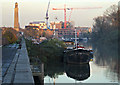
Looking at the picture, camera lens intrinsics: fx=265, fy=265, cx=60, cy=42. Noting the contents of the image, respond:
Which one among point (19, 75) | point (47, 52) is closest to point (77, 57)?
point (47, 52)

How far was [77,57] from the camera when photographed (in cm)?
4419

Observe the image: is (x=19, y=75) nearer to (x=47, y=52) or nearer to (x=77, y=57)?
(x=47, y=52)

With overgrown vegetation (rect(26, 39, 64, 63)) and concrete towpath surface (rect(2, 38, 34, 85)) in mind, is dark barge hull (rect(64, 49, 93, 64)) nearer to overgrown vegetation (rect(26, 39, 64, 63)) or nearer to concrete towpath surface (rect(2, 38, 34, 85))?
overgrown vegetation (rect(26, 39, 64, 63))

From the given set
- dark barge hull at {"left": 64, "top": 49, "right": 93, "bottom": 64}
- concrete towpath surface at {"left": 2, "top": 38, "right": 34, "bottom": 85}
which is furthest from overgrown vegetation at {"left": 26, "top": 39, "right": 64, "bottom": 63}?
concrete towpath surface at {"left": 2, "top": 38, "right": 34, "bottom": 85}

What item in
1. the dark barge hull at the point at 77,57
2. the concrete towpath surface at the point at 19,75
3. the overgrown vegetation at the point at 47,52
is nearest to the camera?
the concrete towpath surface at the point at 19,75

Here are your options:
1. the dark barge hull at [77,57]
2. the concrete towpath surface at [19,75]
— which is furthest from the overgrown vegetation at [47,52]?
the concrete towpath surface at [19,75]

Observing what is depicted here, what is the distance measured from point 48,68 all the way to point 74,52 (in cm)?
922

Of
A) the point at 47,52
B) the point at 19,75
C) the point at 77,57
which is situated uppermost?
the point at 19,75

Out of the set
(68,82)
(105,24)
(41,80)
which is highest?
(105,24)

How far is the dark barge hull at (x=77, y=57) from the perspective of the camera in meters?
44.0

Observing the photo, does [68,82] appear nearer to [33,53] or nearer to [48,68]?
[48,68]

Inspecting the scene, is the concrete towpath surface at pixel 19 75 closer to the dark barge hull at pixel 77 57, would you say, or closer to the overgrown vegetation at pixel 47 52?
the overgrown vegetation at pixel 47 52

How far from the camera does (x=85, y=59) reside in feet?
146

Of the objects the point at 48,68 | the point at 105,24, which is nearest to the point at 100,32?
the point at 105,24
